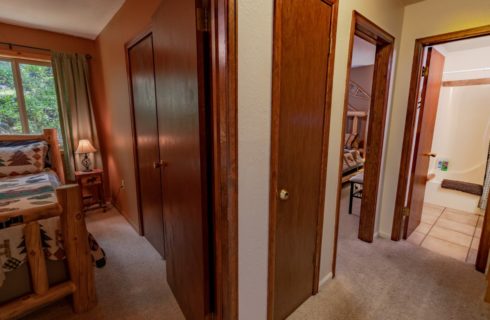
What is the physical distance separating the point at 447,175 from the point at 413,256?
7.18 ft

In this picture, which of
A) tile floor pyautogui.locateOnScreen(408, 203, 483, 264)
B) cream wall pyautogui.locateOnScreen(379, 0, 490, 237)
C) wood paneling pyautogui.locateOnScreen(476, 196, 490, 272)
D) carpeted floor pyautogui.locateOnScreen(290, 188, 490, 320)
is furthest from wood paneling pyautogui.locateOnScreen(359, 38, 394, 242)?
wood paneling pyautogui.locateOnScreen(476, 196, 490, 272)

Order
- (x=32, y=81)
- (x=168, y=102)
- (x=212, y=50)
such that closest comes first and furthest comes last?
(x=212, y=50), (x=168, y=102), (x=32, y=81)

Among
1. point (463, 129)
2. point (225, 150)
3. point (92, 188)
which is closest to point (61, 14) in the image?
point (92, 188)

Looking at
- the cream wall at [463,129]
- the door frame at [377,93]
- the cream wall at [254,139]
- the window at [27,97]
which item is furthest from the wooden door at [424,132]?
the window at [27,97]

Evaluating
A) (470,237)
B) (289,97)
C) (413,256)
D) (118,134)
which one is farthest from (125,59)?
(470,237)

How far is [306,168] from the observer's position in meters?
1.41

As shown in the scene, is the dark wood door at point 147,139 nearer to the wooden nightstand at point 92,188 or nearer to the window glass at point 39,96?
the wooden nightstand at point 92,188

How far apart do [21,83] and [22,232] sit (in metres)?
2.63

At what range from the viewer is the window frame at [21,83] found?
9.45 ft

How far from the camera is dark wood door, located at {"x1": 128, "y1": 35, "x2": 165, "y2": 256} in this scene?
6.18 ft

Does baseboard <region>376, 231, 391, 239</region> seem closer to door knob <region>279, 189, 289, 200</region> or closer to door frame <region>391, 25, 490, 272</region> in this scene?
door frame <region>391, 25, 490, 272</region>

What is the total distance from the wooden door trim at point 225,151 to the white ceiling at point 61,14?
2.01 metres

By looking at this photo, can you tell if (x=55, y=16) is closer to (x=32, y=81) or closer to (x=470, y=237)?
(x=32, y=81)

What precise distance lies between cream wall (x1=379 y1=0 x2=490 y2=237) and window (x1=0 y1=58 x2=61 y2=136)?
13.7 ft
